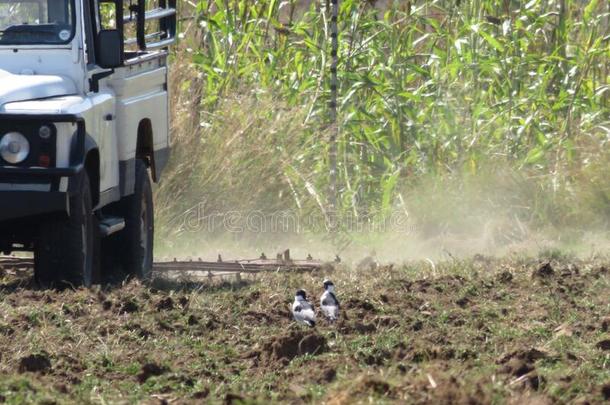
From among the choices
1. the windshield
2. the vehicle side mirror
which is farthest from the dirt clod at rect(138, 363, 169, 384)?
the windshield

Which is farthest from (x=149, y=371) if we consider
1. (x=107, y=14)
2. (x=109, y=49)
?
(x=107, y=14)

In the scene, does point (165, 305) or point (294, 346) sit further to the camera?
point (165, 305)

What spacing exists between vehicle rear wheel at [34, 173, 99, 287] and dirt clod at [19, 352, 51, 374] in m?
2.13

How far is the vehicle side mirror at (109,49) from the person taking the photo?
9133 mm

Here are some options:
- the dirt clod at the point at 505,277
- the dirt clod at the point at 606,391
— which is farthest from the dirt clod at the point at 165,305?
the dirt clod at the point at 606,391

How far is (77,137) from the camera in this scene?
8.51 metres

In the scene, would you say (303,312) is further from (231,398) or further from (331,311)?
(231,398)

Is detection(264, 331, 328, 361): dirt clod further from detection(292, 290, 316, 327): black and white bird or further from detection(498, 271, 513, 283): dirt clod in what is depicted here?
detection(498, 271, 513, 283): dirt clod

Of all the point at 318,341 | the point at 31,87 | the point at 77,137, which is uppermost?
the point at 31,87

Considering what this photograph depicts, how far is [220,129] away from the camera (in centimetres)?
1362

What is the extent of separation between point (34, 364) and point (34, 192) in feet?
6.72

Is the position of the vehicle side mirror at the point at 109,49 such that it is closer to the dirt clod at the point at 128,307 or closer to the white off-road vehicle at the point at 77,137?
the white off-road vehicle at the point at 77,137

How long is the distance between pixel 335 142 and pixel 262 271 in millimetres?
2927

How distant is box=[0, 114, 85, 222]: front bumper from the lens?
8250 millimetres
